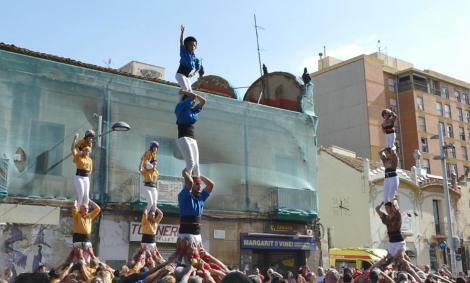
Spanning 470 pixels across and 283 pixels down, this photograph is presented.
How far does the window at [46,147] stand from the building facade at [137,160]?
0.12 feet

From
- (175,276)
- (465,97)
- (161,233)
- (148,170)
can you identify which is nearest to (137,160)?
(161,233)

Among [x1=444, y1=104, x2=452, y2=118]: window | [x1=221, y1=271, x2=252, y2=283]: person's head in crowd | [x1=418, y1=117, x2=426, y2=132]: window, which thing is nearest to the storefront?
[x1=221, y1=271, x2=252, y2=283]: person's head in crowd

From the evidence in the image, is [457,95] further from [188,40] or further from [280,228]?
[188,40]

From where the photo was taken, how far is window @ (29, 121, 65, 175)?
19.4 m

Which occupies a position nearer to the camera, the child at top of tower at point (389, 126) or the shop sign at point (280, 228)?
the child at top of tower at point (389, 126)

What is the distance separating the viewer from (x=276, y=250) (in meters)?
24.5

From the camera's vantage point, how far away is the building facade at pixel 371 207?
1303 inches

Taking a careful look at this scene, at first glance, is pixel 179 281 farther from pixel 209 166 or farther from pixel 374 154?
pixel 374 154

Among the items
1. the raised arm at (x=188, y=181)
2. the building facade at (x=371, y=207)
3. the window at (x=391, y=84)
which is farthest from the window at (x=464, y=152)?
the raised arm at (x=188, y=181)

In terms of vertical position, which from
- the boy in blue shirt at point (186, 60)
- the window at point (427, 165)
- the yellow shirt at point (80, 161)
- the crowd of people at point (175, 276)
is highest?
the window at point (427, 165)

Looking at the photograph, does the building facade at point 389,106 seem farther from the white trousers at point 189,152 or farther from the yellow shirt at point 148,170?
the white trousers at point 189,152

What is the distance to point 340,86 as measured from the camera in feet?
167

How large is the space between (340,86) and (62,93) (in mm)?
34580

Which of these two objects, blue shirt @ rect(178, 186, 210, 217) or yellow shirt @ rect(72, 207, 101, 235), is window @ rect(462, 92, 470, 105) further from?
blue shirt @ rect(178, 186, 210, 217)
